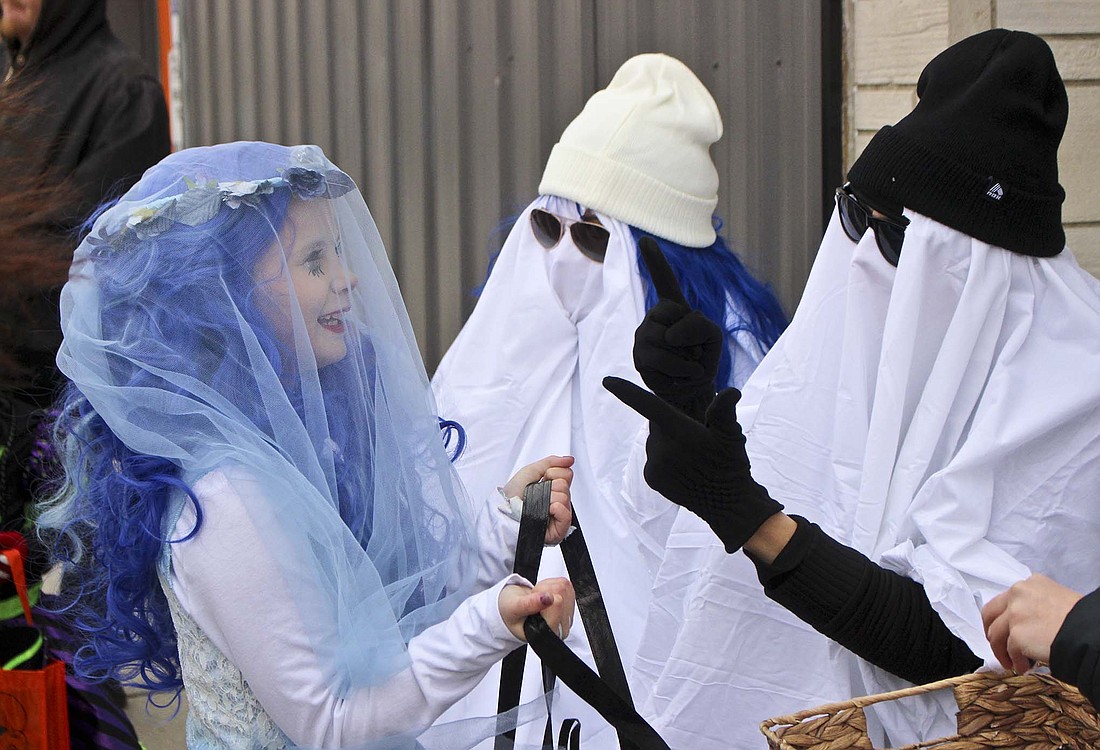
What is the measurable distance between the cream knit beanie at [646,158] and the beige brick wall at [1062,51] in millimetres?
677

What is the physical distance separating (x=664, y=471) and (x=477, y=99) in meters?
2.88

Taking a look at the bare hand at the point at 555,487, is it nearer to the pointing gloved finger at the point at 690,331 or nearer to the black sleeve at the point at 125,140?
the pointing gloved finger at the point at 690,331

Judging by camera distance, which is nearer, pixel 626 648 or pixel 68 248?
pixel 68 248

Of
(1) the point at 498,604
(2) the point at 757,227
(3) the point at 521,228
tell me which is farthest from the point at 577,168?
(1) the point at 498,604

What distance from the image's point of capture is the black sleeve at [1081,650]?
138 centimetres

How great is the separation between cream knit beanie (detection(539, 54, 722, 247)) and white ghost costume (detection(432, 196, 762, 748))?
7 centimetres

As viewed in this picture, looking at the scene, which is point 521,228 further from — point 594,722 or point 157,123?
point 594,722

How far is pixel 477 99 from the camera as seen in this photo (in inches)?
177

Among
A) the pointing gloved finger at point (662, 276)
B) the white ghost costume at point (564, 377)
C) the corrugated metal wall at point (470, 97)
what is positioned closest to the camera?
the pointing gloved finger at point (662, 276)

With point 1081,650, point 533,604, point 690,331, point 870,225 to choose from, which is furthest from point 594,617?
point 870,225

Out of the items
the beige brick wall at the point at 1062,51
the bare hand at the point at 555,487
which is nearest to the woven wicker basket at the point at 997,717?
the bare hand at the point at 555,487

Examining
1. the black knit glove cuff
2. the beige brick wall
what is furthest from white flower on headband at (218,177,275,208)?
the beige brick wall

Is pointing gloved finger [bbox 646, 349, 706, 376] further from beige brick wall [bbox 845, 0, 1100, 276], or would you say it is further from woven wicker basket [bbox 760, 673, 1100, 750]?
beige brick wall [bbox 845, 0, 1100, 276]

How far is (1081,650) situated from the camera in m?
1.39
